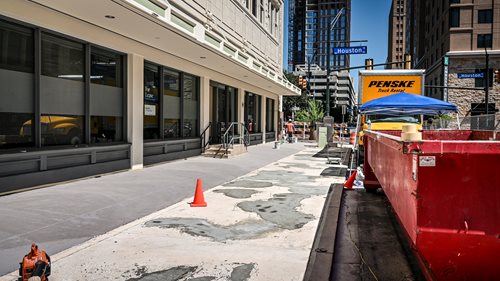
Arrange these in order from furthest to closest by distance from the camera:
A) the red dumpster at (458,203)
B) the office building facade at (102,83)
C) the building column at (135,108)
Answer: the building column at (135,108)
the office building facade at (102,83)
the red dumpster at (458,203)

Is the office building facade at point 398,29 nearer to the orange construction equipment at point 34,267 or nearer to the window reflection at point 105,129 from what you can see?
the window reflection at point 105,129

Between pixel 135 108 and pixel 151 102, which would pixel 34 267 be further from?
pixel 151 102

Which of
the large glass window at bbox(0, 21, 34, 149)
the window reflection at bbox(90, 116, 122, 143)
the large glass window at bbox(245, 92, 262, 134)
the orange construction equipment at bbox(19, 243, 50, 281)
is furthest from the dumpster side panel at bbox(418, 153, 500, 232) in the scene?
the large glass window at bbox(245, 92, 262, 134)

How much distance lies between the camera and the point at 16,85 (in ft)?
26.8

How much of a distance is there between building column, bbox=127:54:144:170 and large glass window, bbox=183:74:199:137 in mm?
3620

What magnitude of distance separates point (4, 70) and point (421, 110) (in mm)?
11156

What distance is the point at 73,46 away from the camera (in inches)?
396

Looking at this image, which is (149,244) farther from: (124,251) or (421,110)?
(421,110)

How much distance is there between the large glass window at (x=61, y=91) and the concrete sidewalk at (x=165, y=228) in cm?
128

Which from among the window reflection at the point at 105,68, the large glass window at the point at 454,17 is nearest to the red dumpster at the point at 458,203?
the window reflection at the point at 105,68

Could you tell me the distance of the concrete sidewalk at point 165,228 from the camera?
4496 millimetres

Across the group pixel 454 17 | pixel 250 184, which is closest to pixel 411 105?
pixel 250 184

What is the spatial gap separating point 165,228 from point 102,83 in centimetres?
631

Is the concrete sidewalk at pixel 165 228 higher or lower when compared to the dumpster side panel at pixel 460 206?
lower
